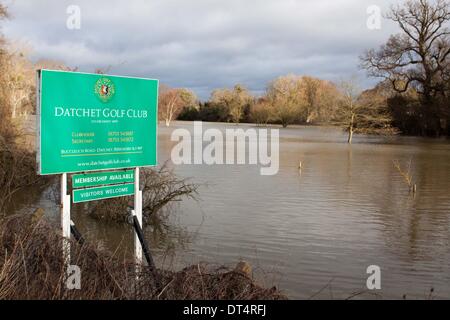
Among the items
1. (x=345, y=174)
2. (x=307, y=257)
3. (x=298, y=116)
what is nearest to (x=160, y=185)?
(x=307, y=257)

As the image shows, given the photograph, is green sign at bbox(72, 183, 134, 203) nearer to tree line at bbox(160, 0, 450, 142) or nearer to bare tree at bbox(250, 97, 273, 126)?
tree line at bbox(160, 0, 450, 142)

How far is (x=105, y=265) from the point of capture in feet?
17.1

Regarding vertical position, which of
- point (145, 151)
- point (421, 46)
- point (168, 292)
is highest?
point (421, 46)

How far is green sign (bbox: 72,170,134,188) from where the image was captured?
20.4 ft

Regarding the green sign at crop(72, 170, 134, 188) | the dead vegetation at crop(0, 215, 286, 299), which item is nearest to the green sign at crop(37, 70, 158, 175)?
the green sign at crop(72, 170, 134, 188)

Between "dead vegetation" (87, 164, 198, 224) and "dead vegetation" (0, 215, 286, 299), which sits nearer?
"dead vegetation" (0, 215, 286, 299)

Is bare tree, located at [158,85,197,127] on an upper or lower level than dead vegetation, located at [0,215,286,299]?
upper

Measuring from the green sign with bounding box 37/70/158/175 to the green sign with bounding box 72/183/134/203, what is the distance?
0.28 meters

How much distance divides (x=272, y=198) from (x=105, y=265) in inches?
440

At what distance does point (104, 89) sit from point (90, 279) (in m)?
2.51

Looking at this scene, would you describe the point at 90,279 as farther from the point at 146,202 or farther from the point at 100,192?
the point at 146,202

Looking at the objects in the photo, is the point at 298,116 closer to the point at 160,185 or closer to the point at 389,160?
the point at 389,160

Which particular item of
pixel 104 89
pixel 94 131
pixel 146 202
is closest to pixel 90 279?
pixel 94 131

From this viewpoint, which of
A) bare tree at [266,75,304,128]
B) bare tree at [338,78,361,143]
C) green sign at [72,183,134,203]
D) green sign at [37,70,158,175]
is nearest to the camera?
green sign at [37,70,158,175]
